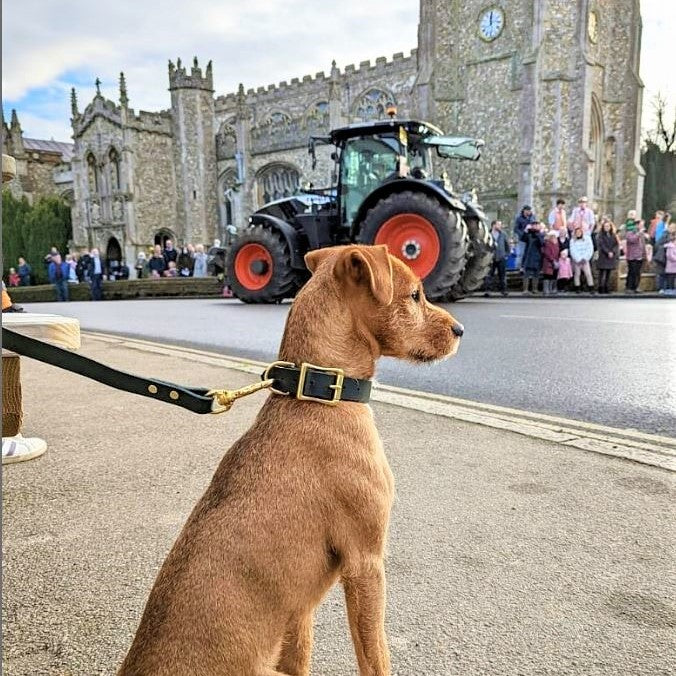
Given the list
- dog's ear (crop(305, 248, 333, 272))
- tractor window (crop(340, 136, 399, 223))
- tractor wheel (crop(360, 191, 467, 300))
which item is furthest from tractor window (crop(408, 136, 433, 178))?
dog's ear (crop(305, 248, 333, 272))

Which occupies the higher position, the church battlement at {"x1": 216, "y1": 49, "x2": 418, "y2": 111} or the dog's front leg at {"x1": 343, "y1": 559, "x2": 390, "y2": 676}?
the church battlement at {"x1": 216, "y1": 49, "x2": 418, "y2": 111}

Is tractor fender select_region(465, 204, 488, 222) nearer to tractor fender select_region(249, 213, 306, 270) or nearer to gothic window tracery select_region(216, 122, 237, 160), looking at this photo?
tractor fender select_region(249, 213, 306, 270)

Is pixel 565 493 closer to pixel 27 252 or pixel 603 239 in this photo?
pixel 603 239

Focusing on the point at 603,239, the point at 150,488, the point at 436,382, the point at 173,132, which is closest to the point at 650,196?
the point at 603,239

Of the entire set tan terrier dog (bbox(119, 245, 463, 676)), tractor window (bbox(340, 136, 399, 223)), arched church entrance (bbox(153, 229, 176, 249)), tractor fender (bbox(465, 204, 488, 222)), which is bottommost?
tan terrier dog (bbox(119, 245, 463, 676))

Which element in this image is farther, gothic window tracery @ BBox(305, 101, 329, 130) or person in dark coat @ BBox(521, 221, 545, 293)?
gothic window tracery @ BBox(305, 101, 329, 130)

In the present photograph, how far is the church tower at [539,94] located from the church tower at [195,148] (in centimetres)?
1798

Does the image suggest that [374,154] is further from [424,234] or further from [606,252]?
[606,252]

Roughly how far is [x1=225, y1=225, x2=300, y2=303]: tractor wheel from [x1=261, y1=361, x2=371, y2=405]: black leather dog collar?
10870 millimetres

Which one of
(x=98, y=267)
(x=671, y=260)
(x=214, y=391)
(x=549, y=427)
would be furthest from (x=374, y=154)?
(x=98, y=267)

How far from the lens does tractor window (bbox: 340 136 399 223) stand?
11.1 metres

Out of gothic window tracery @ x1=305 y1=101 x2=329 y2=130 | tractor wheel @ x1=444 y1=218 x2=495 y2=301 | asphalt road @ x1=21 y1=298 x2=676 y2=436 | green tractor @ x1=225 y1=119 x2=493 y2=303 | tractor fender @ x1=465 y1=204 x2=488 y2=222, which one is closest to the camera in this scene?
asphalt road @ x1=21 y1=298 x2=676 y2=436

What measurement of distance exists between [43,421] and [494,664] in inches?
128

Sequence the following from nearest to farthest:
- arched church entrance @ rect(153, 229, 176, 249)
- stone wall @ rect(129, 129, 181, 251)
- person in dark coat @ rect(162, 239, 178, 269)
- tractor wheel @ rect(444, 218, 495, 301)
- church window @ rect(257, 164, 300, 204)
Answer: tractor wheel @ rect(444, 218, 495, 301), person in dark coat @ rect(162, 239, 178, 269), church window @ rect(257, 164, 300, 204), stone wall @ rect(129, 129, 181, 251), arched church entrance @ rect(153, 229, 176, 249)
